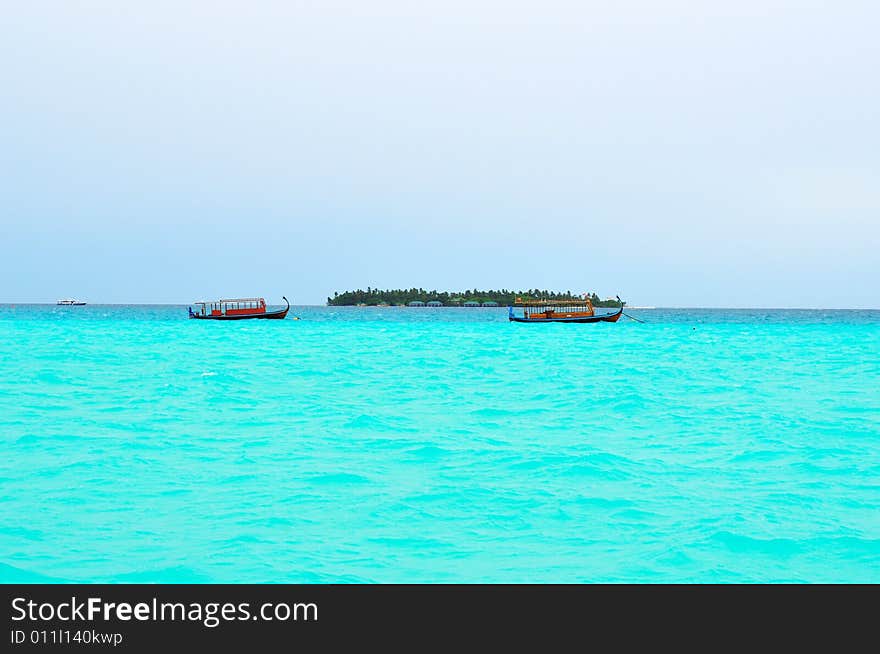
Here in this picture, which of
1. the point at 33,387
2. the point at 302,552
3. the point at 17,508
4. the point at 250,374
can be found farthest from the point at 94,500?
the point at 250,374

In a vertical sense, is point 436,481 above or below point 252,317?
below

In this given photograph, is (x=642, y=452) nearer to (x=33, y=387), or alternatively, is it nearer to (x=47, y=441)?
(x=47, y=441)

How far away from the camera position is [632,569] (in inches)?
334

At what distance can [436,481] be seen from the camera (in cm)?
1230

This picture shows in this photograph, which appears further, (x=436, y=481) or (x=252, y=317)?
(x=252, y=317)

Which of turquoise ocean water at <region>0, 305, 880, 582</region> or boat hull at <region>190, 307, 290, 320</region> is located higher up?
boat hull at <region>190, 307, 290, 320</region>

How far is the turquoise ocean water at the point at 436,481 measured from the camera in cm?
859

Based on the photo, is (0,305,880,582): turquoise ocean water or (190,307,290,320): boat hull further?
(190,307,290,320): boat hull

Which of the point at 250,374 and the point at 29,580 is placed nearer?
the point at 29,580

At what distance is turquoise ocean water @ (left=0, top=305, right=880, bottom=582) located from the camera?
8594mm

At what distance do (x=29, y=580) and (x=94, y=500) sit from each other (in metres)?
3.03

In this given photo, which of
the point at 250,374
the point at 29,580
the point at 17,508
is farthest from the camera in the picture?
the point at 250,374
